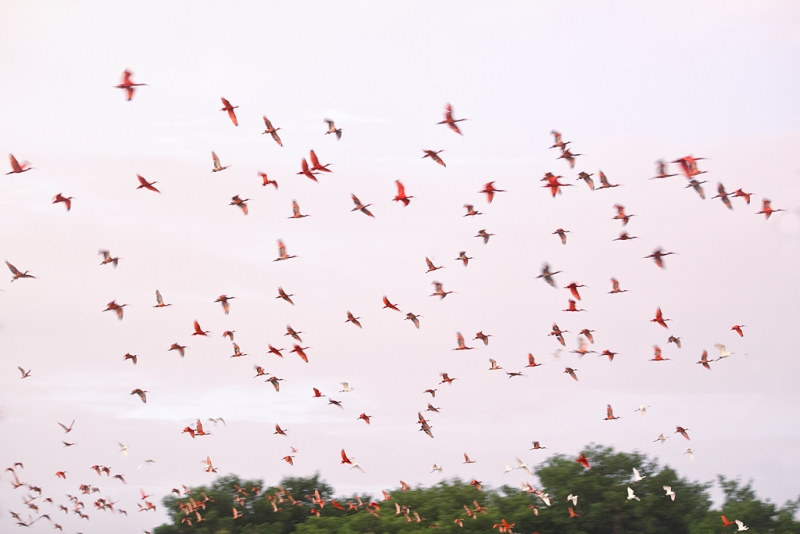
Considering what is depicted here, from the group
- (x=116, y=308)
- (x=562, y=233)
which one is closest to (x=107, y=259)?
(x=116, y=308)

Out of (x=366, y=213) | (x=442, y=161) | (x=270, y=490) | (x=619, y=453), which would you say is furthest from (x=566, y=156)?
(x=270, y=490)

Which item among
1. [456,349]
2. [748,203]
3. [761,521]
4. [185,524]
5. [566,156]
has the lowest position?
[761,521]

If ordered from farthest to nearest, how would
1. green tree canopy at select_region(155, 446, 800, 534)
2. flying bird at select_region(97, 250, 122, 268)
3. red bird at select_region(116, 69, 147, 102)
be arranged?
green tree canopy at select_region(155, 446, 800, 534) → flying bird at select_region(97, 250, 122, 268) → red bird at select_region(116, 69, 147, 102)

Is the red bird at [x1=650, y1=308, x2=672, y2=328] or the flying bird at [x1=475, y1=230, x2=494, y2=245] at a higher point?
the flying bird at [x1=475, y1=230, x2=494, y2=245]

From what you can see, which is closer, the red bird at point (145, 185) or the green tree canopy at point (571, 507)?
the red bird at point (145, 185)

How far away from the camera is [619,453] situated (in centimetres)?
4259

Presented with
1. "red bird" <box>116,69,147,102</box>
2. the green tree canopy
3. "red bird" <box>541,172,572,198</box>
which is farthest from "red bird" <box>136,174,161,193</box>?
the green tree canopy

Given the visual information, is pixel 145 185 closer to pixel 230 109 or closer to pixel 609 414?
pixel 230 109

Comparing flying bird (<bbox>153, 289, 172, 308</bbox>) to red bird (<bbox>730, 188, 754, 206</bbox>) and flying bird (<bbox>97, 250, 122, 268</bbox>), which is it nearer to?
flying bird (<bbox>97, 250, 122, 268</bbox>)

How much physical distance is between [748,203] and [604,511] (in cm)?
1708

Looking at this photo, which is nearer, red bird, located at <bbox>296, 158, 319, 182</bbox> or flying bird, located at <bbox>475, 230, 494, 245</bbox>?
red bird, located at <bbox>296, 158, 319, 182</bbox>

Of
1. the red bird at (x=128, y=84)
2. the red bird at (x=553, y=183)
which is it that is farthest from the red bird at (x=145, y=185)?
the red bird at (x=553, y=183)

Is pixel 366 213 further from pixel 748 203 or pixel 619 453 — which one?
pixel 619 453

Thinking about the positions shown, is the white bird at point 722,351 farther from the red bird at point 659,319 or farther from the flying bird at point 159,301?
the flying bird at point 159,301
